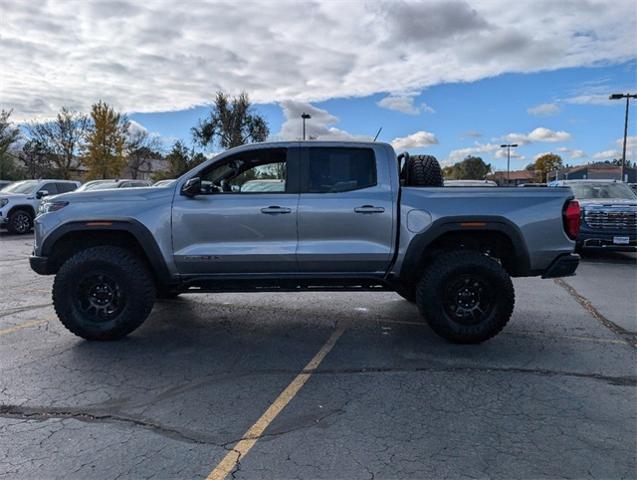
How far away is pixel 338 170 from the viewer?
17.3 ft

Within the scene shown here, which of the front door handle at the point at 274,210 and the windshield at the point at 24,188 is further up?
the windshield at the point at 24,188

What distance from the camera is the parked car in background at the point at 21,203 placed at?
16.4m

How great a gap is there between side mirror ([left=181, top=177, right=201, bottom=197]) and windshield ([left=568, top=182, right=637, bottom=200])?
1048 cm

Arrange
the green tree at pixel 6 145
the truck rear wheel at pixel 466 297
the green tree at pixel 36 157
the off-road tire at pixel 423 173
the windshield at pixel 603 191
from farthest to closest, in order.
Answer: the green tree at pixel 36 157, the green tree at pixel 6 145, the windshield at pixel 603 191, the off-road tire at pixel 423 173, the truck rear wheel at pixel 466 297

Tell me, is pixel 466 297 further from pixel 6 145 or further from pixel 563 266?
pixel 6 145

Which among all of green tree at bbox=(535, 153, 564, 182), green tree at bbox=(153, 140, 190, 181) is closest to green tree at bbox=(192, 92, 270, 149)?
green tree at bbox=(153, 140, 190, 181)

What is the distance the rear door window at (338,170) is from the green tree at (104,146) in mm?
40351

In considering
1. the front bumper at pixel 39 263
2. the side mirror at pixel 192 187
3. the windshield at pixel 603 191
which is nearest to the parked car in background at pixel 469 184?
the side mirror at pixel 192 187

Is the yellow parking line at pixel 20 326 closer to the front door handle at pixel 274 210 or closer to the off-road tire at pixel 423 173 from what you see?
the front door handle at pixel 274 210

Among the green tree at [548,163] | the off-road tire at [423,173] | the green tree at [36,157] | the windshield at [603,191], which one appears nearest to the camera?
the off-road tire at [423,173]

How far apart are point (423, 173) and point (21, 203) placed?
1584 cm

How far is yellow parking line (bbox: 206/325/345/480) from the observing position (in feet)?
9.46

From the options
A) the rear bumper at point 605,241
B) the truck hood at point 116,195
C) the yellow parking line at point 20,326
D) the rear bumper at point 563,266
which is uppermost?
the truck hood at point 116,195

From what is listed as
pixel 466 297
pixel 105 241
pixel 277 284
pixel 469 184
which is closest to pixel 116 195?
pixel 105 241
